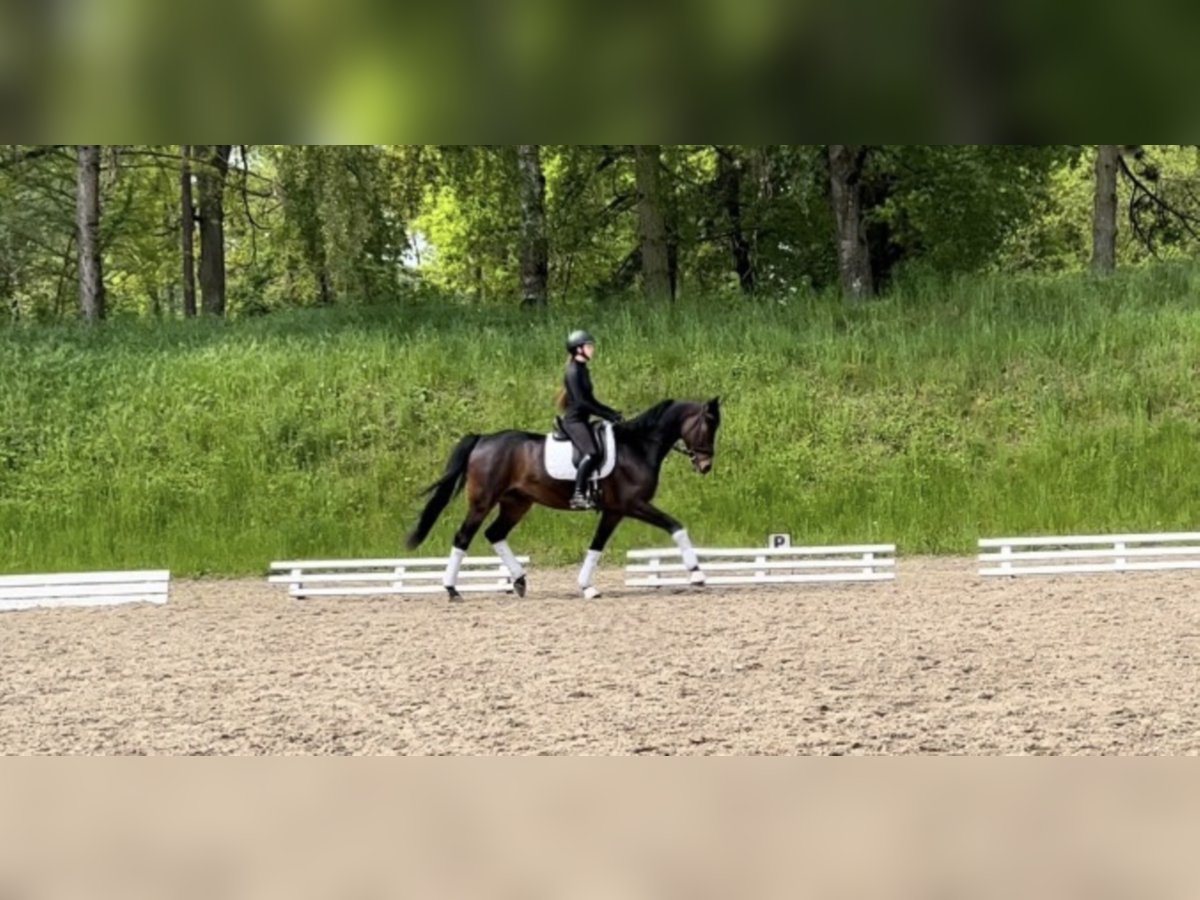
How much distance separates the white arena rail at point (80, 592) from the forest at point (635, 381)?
197 centimetres

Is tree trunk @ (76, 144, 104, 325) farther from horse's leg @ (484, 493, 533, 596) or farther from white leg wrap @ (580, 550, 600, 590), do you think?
white leg wrap @ (580, 550, 600, 590)

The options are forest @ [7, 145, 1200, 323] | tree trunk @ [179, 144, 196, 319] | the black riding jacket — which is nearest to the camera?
the black riding jacket

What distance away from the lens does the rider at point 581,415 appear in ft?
33.0

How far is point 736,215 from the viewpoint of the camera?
24.3 m

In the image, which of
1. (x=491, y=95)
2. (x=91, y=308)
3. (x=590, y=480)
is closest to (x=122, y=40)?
(x=491, y=95)

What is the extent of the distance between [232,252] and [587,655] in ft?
90.7

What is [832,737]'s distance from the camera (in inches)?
218

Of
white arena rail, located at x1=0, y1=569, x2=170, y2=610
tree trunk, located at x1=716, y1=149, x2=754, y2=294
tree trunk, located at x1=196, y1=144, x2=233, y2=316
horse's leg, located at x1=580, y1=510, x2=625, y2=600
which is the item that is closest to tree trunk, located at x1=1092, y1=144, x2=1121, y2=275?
tree trunk, located at x1=716, y1=149, x2=754, y2=294

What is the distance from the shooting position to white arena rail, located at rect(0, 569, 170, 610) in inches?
443

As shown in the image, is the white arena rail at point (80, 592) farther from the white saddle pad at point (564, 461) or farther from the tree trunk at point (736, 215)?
the tree trunk at point (736, 215)

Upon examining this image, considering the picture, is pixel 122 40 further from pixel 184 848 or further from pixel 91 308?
pixel 91 308

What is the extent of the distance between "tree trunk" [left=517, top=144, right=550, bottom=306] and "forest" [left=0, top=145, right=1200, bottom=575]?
52 millimetres

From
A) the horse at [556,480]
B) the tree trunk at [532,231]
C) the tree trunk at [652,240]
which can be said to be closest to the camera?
the horse at [556,480]

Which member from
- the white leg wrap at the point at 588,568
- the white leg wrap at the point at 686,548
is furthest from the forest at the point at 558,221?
the white leg wrap at the point at 686,548
